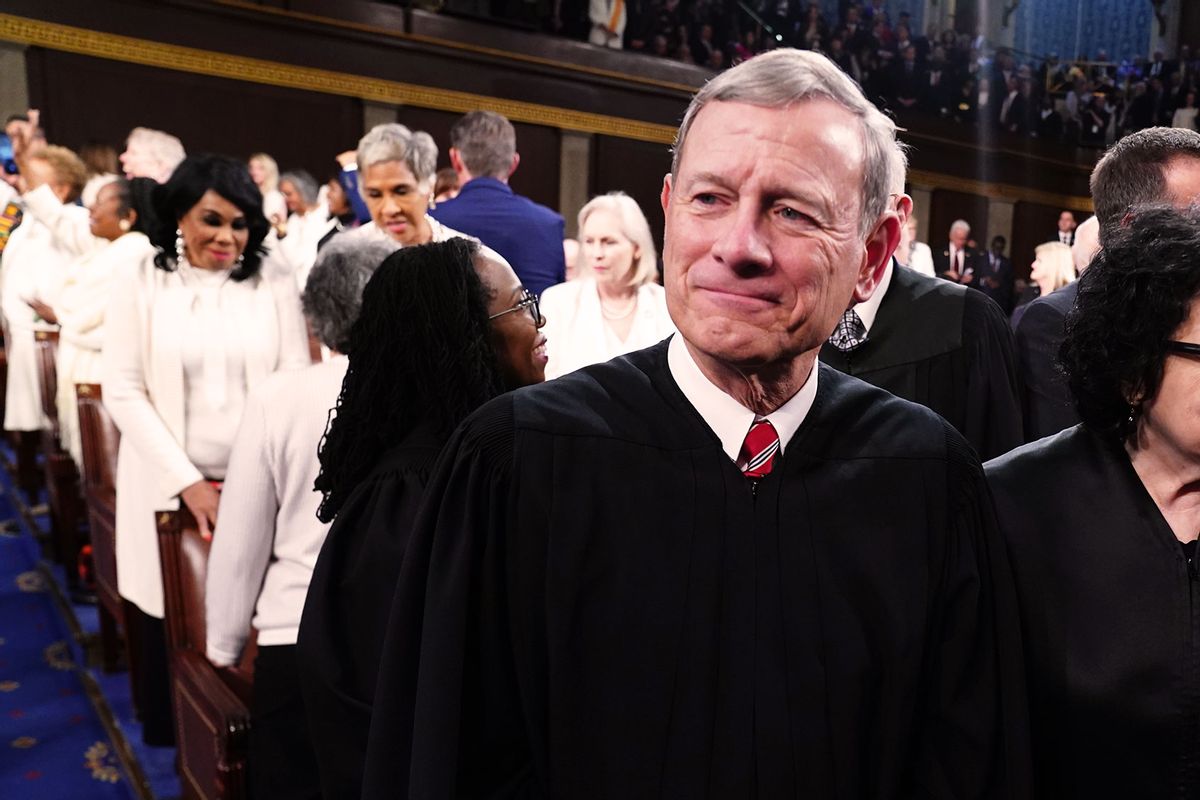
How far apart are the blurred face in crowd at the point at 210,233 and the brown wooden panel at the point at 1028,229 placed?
1324 centimetres

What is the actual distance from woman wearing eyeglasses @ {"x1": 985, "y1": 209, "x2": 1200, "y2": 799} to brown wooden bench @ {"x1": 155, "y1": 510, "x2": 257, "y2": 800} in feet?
4.95

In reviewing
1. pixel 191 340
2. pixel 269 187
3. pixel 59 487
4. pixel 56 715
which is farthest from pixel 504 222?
pixel 269 187

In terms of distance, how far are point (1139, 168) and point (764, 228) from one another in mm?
1621

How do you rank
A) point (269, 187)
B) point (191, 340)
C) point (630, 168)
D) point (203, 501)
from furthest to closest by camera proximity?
1. point (630, 168)
2. point (269, 187)
3. point (191, 340)
4. point (203, 501)

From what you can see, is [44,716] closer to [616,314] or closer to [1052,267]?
[616,314]

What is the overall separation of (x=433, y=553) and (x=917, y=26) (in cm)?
1674

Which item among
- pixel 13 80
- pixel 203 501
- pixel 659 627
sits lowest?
pixel 203 501

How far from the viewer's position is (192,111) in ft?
30.8

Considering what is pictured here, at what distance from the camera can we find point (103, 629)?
4012 millimetres

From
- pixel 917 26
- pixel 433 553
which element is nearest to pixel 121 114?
pixel 433 553

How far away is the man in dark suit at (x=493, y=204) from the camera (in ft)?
12.4

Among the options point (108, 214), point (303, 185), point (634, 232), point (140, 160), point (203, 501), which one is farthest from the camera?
point (303, 185)

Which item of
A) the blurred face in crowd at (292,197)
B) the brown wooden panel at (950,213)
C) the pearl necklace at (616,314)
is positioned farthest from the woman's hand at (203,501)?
the brown wooden panel at (950,213)

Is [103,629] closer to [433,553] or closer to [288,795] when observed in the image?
[288,795]
